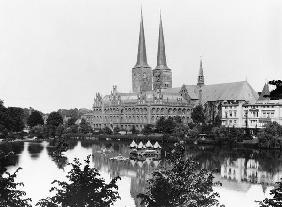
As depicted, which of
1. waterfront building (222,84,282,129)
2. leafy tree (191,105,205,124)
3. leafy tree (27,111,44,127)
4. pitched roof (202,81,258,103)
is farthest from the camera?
leafy tree (27,111,44,127)

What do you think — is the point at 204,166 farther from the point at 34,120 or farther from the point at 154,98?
the point at 34,120

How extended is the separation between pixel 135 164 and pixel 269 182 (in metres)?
19.7

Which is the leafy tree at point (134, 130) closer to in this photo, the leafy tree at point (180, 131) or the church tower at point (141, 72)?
the church tower at point (141, 72)

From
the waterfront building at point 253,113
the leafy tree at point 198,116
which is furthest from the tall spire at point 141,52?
the waterfront building at point 253,113

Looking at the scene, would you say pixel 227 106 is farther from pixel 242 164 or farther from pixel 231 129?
pixel 242 164

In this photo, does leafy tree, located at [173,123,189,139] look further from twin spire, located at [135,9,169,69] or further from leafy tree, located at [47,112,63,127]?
leafy tree, located at [47,112,63,127]

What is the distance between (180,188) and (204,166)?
1480 inches

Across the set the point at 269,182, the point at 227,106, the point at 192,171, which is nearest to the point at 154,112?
the point at 227,106

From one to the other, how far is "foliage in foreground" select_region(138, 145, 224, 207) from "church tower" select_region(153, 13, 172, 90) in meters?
110

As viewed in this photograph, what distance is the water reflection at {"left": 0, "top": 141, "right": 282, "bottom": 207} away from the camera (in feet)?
119

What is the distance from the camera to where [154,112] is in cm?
12294

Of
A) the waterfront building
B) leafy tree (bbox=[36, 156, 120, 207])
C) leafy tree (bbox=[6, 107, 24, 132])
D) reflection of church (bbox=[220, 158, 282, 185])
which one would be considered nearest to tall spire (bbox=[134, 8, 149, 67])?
the waterfront building

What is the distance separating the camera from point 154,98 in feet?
408

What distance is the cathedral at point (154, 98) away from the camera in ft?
394
